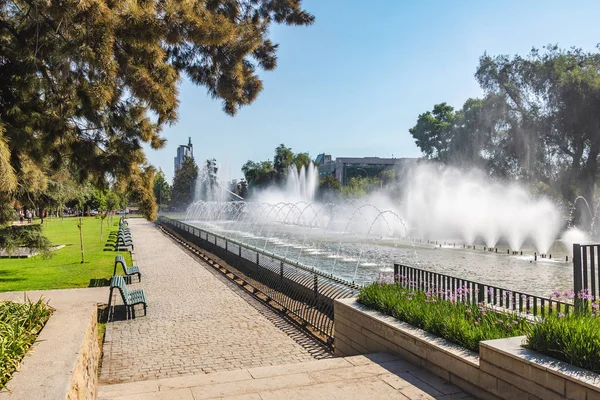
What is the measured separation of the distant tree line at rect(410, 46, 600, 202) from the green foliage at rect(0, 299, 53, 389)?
38081 mm

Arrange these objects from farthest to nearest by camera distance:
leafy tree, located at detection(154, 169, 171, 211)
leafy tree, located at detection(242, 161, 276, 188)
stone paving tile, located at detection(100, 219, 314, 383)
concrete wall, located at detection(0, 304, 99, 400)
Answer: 1. leafy tree, located at detection(242, 161, 276, 188)
2. leafy tree, located at detection(154, 169, 171, 211)
3. stone paving tile, located at detection(100, 219, 314, 383)
4. concrete wall, located at detection(0, 304, 99, 400)

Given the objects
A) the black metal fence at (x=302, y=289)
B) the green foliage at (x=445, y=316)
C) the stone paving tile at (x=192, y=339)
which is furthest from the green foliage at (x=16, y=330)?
the black metal fence at (x=302, y=289)

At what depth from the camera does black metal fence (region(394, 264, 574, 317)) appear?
16.3 feet

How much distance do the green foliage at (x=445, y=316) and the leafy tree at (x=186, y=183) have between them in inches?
3564

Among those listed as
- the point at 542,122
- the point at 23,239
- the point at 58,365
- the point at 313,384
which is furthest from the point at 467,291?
the point at 542,122

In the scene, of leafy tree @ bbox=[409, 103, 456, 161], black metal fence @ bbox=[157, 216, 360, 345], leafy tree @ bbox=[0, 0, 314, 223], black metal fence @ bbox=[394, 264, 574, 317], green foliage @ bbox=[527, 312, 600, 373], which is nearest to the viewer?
green foliage @ bbox=[527, 312, 600, 373]

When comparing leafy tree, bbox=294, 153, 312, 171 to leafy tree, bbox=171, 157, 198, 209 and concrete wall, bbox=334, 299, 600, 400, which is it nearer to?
leafy tree, bbox=171, 157, 198, 209

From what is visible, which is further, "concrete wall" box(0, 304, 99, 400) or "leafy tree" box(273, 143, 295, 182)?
"leafy tree" box(273, 143, 295, 182)

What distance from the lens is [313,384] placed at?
4.52m

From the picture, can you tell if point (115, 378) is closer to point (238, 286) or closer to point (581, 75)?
point (238, 286)

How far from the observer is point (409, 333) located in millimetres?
4918

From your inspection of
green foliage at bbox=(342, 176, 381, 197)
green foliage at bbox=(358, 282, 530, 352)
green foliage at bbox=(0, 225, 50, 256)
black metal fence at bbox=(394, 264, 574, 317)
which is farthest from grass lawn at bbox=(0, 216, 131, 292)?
green foliage at bbox=(342, 176, 381, 197)

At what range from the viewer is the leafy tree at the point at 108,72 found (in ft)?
18.5

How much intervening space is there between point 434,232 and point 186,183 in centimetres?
6912
